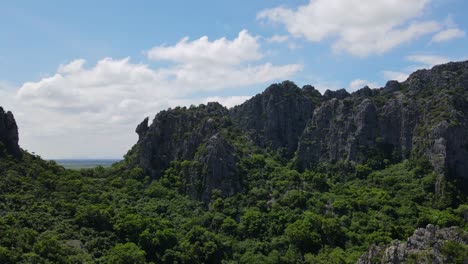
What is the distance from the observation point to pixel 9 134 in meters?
119

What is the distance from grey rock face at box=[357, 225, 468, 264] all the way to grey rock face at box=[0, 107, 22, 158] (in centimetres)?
8717

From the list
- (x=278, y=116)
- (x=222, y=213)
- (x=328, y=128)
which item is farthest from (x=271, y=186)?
(x=278, y=116)

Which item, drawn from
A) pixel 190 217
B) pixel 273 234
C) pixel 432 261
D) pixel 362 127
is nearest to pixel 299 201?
Answer: pixel 273 234

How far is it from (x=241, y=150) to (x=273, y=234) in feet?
140

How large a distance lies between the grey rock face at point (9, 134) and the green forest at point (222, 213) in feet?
10.8

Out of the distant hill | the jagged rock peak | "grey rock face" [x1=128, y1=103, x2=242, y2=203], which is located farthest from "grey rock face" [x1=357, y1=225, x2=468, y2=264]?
the jagged rock peak

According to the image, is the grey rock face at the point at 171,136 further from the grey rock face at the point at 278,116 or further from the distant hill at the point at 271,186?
the grey rock face at the point at 278,116

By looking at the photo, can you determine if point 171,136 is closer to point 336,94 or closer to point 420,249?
point 336,94

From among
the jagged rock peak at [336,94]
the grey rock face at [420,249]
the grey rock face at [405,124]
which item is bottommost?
the grey rock face at [420,249]

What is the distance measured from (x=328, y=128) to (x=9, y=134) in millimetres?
92033

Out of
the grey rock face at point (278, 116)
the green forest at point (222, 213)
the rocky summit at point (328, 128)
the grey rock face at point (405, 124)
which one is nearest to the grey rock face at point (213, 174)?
the rocky summit at point (328, 128)

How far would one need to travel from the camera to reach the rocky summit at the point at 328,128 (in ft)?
418

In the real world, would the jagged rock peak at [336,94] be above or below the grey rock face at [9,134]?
above

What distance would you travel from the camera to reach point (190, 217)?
11706 centimetres
